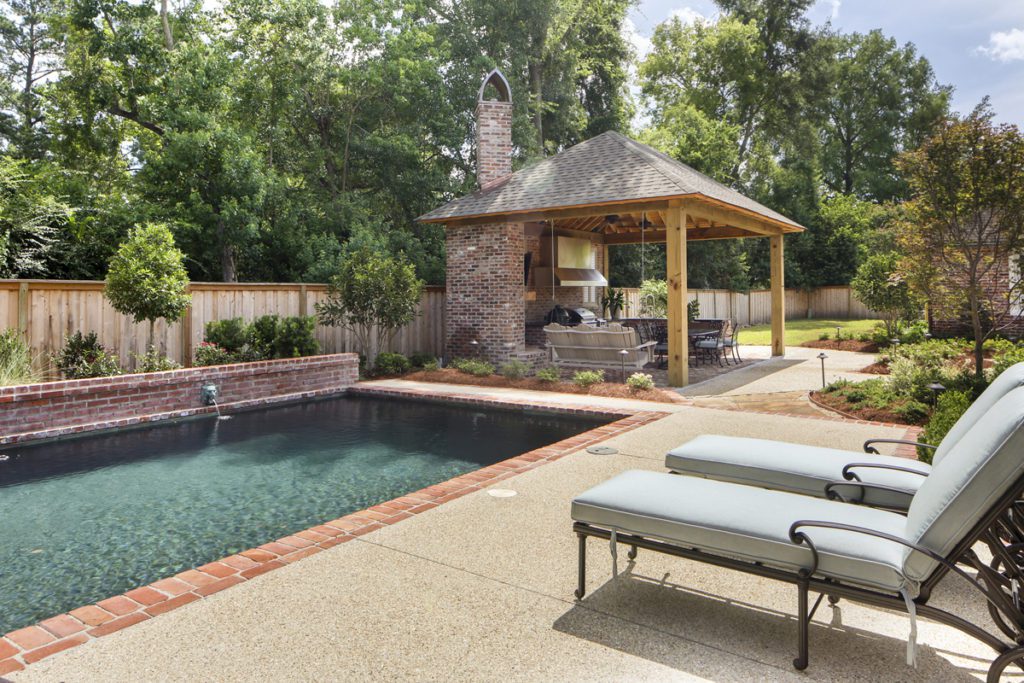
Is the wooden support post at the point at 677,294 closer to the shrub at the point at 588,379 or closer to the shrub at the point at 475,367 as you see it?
the shrub at the point at 588,379

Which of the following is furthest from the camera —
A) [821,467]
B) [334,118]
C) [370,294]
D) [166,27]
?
[334,118]

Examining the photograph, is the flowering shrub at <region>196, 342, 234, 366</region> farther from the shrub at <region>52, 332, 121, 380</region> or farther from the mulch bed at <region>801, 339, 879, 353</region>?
the mulch bed at <region>801, 339, 879, 353</region>

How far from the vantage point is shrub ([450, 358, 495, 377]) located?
11.9 m

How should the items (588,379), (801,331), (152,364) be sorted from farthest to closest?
1. (801,331)
2. (588,379)
3. (152,364)

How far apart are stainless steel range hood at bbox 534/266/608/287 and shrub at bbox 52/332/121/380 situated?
31.1 ft

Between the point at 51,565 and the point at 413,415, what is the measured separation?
5.41 metres

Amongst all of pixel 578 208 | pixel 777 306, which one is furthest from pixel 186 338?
pixel 777 306

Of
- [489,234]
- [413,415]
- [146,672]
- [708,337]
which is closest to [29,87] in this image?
[489,234]

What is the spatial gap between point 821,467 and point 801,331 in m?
20.4

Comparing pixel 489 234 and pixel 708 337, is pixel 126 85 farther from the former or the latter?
pixel 708 337

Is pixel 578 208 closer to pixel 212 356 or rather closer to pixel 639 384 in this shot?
pixel 639 384

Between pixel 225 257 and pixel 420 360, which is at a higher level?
pixel 225 257

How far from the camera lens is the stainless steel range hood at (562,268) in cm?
1576

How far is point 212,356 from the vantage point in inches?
399
